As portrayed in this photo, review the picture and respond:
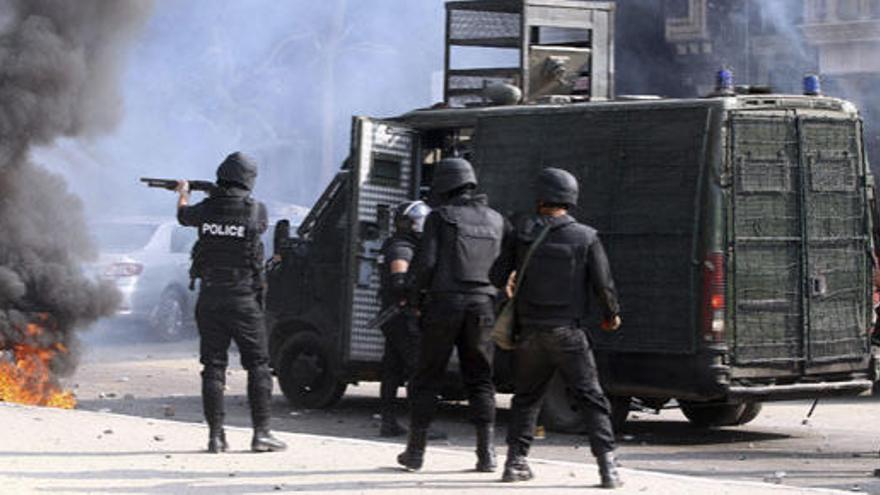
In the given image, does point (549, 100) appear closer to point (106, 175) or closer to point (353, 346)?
point (353, 346)

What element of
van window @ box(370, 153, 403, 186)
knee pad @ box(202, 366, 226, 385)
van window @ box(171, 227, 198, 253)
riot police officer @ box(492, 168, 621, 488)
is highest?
van window @ box(370, 153, 403, 186)

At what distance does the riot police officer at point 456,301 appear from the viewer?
9188mm

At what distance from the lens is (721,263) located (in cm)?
1154

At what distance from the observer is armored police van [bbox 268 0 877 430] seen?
11.6 metres

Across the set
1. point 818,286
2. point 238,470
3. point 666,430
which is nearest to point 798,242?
point 818,286

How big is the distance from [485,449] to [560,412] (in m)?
3.25

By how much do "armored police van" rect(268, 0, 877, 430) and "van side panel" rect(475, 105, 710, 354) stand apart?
0.03 feet

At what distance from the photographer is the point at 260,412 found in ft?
33.3

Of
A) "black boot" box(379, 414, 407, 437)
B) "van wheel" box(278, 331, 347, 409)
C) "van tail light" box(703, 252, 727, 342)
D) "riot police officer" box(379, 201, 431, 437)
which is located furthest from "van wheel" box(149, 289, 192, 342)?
"van tail light" box(703, 252, 727, 342)

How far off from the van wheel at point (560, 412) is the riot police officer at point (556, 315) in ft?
11.2

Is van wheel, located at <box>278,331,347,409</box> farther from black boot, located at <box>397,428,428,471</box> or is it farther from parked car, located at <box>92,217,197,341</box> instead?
parked car, located at <box>92,217,197,341</box>

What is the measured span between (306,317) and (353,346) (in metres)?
0.79

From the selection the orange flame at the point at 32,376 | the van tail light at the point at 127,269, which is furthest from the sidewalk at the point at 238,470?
the van tail light at the point at 127,269

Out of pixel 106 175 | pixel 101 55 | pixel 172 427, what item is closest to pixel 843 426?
pixel 172 427
